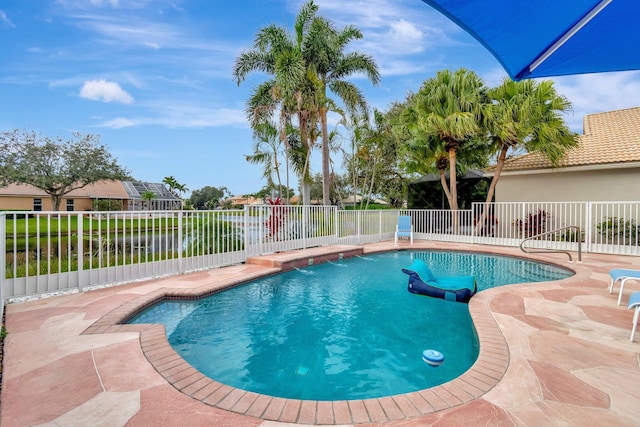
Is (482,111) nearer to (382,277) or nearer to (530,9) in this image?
(382,277)

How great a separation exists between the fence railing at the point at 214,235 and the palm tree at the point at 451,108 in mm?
2910

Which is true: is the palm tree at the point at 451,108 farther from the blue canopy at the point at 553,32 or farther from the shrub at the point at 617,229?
the blue canopy at the point at 553,32

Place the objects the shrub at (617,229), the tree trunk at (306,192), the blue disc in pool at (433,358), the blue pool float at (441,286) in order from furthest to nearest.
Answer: the tree trunk at (306,192) < the shrub at (617,229) < the blue pool float at (441,286) < the blue disc in pool at (433,358)

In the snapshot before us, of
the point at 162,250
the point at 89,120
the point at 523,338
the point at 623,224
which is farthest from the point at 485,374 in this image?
the point at 89,120

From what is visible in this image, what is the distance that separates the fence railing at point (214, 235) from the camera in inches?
206

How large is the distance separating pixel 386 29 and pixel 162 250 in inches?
326

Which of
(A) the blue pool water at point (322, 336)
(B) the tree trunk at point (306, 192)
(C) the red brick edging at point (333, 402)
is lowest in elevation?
(A) the blue pool water at point (322, 336)

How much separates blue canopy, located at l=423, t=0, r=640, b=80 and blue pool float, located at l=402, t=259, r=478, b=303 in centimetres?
397

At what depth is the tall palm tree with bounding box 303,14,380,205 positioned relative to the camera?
1286cm

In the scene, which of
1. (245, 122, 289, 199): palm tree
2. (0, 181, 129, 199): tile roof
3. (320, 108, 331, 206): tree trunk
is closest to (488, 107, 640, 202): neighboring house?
(320, 108, 331, 206): tree trunk

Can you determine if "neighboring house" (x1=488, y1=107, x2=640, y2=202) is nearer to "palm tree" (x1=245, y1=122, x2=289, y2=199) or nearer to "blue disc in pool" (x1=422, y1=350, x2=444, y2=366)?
"palm tree" (x1=245, y1=122, x2=289, y2=199)

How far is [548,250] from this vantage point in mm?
10625

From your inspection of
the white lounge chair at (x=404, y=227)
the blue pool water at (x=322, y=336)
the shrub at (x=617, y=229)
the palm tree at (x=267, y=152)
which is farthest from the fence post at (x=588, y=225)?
the palm tree at (x=267, y=152)

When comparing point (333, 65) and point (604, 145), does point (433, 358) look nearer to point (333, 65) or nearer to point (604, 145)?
point (333, 65)
